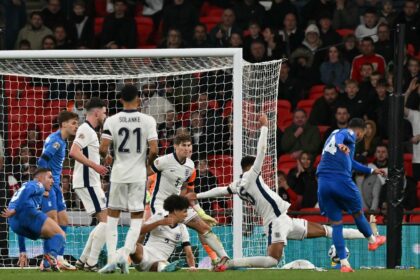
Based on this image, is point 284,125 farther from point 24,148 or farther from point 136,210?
point 136,210

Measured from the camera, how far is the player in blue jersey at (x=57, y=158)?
54.1 feet

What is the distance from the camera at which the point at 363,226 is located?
1648 cm

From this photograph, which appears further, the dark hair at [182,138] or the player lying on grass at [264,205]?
the dark hair at [182,138]

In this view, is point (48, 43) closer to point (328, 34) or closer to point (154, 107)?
point (154, 107)

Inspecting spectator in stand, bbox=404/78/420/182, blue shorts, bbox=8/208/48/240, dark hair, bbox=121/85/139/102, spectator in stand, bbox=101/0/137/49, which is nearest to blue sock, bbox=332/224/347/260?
dark hair, bbox=121/85/139/102

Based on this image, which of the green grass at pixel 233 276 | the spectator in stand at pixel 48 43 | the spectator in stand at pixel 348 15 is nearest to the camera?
the green grass at pixel 233 276

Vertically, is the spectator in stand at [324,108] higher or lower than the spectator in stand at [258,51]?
lower

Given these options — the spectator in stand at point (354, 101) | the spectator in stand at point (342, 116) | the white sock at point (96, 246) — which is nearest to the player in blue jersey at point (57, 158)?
the white sock at point (96, 246)

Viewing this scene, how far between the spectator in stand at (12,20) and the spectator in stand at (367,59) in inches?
242

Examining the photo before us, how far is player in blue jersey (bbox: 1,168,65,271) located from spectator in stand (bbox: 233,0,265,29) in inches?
328

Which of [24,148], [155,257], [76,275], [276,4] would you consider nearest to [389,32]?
[276,4]

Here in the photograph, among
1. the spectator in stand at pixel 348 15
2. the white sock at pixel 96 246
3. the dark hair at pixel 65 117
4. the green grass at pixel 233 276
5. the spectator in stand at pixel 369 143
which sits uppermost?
the spectator in stand at pixel 348 15

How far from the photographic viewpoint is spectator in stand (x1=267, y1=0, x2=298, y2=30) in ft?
77.2

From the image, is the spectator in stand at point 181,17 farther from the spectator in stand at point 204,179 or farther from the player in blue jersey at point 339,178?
the player in blue jersey at point 339,178
